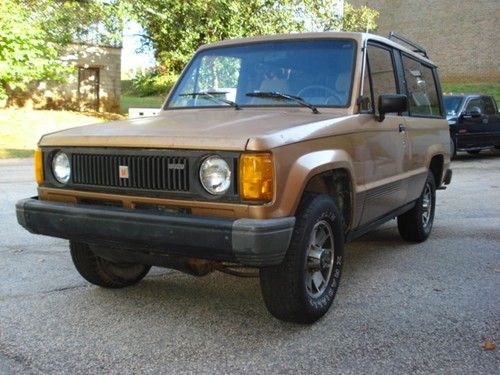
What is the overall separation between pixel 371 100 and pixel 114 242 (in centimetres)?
232

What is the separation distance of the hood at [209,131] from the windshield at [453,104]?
11992mm

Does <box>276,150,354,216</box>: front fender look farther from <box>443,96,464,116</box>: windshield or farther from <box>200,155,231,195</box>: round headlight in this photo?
<box>443,96,464,116</box>: windshield

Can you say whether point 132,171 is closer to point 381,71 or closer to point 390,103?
point 390,103

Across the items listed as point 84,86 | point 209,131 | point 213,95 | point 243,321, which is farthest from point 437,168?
point 84,86

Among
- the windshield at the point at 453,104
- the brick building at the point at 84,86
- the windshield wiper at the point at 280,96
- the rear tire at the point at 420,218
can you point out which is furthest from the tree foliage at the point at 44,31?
the windshield wiper at the point at 280,96

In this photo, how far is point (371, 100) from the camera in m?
4.64

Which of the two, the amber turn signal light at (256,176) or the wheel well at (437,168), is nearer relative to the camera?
the amber turn signal light at (256,176)

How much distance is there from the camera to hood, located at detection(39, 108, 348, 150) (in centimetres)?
327

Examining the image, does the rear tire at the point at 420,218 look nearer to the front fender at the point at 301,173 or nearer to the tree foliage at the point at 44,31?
the front fender at the point at 301,173

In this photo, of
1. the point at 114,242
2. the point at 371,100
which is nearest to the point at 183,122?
the point at 114,242

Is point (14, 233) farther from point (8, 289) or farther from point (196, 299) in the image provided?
point (196, 299)

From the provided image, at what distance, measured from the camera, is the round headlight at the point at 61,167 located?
152 inches

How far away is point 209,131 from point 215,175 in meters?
0.29

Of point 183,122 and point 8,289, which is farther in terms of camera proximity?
point 8,289
